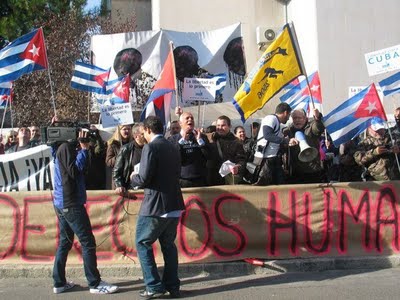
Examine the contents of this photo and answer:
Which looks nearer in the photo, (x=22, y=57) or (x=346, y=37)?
(x=22, y=57)

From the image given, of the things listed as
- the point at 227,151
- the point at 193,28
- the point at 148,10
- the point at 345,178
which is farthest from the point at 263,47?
the point at 227,151

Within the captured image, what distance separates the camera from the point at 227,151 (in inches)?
269

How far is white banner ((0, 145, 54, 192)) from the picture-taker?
7.27m

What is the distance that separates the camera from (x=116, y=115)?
27.9 ft

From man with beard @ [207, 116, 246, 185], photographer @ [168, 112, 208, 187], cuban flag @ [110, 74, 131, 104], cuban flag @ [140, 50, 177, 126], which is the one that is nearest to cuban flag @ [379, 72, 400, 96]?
man with beard @ [207, 116, 246, 185]

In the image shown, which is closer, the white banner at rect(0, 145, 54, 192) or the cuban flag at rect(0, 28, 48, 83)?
the white banner at rect(0, 145, 54, 192)

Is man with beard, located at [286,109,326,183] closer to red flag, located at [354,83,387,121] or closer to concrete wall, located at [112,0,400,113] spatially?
red flag, located at [354,83,387,121]

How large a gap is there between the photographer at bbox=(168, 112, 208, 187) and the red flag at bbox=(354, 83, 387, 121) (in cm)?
195

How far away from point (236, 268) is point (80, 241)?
1.86 metres

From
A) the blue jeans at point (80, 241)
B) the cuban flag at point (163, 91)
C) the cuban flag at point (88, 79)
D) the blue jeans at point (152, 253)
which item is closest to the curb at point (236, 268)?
the blue jeans at point (80, 241)

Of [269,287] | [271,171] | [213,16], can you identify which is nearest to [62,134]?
[271,171]

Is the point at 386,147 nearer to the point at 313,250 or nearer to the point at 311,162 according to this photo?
the point at 311,162

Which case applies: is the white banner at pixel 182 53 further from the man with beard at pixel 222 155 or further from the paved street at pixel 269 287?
the paved street at pixel 269 287

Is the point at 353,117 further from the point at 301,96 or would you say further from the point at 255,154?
the point at 301,96
